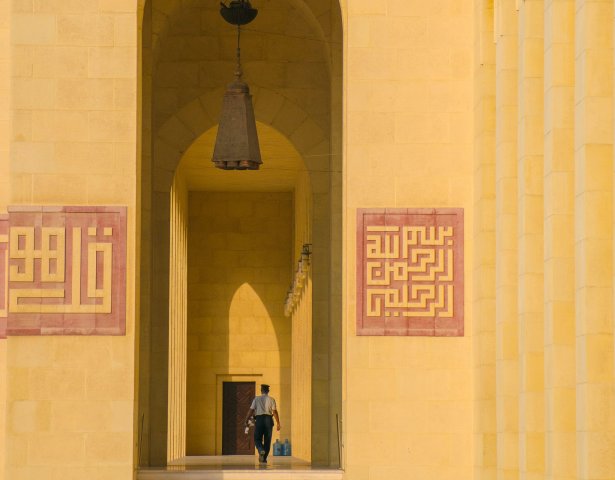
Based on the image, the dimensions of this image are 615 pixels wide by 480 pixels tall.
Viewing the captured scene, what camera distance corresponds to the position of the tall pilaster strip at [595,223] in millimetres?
12070

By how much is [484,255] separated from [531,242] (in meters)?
1.57

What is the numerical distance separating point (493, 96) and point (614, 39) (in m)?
3.87

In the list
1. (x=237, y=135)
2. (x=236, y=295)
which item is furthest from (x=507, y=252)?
(x=236, y=295)

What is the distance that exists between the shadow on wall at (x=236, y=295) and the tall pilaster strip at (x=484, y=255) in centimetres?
1913

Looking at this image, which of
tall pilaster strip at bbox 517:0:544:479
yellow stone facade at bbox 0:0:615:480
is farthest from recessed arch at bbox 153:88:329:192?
tall pilaster strip at bbox 517:0:544:479

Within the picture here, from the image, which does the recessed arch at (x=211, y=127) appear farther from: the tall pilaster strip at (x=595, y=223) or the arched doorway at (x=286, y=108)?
the tall pilaster strip at (x=595, y=223)

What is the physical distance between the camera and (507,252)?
1498cm

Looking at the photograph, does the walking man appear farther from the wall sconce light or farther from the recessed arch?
the wall sconce light

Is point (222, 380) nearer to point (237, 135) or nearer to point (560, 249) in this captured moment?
point (237, 135)

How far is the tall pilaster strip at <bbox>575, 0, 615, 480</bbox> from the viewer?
12070 mm

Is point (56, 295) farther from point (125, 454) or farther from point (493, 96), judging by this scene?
point (493, 96)

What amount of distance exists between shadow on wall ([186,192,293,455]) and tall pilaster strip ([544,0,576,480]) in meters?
21.8

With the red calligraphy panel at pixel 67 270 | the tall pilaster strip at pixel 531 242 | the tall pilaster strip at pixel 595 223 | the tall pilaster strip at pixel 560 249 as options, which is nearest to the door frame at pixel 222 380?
the red calligraphy panel at pixel 67 270

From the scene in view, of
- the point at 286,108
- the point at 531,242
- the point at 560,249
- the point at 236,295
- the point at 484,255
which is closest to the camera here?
the point at 560,249
